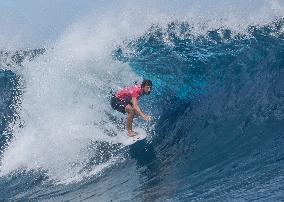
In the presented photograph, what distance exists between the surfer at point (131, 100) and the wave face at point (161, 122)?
0.55 meters

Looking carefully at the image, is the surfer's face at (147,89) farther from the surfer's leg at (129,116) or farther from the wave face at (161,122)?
the wave face at (161,122)

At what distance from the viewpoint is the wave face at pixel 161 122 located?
649cm

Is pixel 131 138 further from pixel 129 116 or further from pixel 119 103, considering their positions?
pixel 119 103

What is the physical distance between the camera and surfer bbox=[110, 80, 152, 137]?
846 cm

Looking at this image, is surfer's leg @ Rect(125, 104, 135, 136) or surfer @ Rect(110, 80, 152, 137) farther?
surfer's leg @ Rect(125, 104, 135, 136)

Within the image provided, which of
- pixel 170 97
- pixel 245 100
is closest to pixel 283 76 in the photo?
pixel 245 100

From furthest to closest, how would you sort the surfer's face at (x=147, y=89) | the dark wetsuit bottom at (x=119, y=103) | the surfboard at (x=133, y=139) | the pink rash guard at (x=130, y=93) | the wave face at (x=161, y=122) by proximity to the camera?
the dark wetsuit bottom at (x=119, y=103)
the surfboard at (x=133, y=139)
the pink rash guard at (x=130, y=93)
the surfer's face at (x=147, y=89)
the wave face at (x=161, y=122)

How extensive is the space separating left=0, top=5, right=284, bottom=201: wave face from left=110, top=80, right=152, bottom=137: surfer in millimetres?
552

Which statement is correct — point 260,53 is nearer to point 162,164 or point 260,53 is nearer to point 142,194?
point 162,164

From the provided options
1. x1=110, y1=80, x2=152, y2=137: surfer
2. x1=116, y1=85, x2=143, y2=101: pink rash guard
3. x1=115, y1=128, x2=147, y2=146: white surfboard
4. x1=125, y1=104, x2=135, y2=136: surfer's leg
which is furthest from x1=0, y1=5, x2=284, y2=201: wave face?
x1=116, y1=85, x2=143, y2=101: pink rash guard

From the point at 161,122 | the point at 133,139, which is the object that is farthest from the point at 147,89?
the point at 161,122

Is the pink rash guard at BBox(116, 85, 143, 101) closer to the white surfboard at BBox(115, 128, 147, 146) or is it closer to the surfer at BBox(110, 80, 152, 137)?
the surfer at BBox(110, 80, 152, 137)

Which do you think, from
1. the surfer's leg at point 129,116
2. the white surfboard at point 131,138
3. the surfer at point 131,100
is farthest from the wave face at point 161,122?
the surfer at point 131,100

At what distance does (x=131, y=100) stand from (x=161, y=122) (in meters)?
1.10
